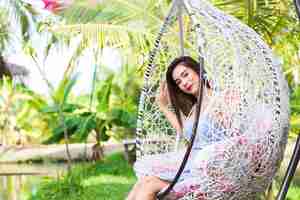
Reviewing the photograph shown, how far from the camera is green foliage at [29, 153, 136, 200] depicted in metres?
6.27

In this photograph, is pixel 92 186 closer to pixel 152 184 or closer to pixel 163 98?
pixel 163 98

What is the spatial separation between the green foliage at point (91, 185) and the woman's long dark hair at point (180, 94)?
244 cm

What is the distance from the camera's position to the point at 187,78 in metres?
3.71

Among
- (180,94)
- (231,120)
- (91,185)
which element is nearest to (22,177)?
(91,185)

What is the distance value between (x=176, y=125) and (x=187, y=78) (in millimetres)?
283

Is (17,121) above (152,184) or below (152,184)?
below

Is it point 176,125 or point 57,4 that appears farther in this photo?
point 57,4

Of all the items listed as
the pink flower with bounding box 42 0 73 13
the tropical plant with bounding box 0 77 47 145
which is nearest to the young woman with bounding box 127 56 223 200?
the pink flower with bounding box 42 0 73 13

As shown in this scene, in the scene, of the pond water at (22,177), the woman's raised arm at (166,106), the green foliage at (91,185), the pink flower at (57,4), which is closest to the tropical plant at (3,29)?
the pond water at (22,177)

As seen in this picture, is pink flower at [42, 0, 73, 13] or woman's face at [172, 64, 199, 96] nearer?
woman's face at [172, 64, 199, 96]

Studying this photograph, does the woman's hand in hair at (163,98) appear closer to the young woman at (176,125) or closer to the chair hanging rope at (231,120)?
the young woman at (176,125)

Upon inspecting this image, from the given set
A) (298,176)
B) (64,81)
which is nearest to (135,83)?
(64,81)

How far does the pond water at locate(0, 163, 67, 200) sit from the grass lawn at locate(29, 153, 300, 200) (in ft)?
0.88

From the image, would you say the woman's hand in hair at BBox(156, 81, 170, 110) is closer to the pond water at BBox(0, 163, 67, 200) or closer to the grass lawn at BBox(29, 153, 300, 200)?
the grass lawn at BBox(29, 153, 300, 200)
